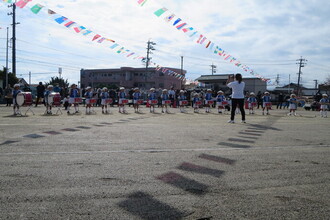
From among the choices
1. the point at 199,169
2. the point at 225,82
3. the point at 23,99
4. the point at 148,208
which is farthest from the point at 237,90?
the point at 225,82

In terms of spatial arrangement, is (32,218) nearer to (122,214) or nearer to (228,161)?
(122,214)

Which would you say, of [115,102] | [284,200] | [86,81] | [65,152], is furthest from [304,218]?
[86,81]

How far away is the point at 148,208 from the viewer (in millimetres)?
2854

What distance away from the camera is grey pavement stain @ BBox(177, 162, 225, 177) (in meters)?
4.10

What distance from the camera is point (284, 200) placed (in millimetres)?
3145

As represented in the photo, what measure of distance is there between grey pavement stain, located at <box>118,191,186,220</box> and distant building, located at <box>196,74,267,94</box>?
49.9 meters

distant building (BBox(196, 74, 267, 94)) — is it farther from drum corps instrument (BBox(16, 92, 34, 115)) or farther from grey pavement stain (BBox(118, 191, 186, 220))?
grey pavement stain (BBox(118, 191, 186, 220))

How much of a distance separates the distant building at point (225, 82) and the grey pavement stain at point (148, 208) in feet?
164

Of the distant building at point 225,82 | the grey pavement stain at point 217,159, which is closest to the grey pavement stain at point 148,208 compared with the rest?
the grey pavement stain at point 217,159

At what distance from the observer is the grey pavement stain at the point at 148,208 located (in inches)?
106

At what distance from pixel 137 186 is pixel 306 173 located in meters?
2.47

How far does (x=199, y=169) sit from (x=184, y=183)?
28.8 inches

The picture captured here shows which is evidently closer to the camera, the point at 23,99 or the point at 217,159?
the point at 217,159

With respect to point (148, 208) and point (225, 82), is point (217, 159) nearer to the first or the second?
point (148, 208)
